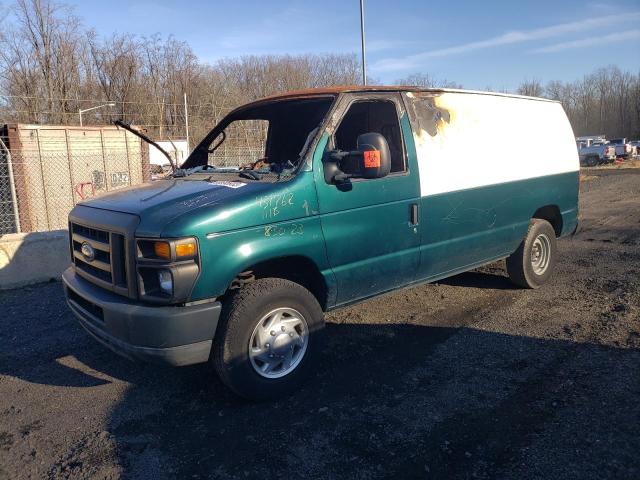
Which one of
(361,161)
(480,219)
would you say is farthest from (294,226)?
(480,219)

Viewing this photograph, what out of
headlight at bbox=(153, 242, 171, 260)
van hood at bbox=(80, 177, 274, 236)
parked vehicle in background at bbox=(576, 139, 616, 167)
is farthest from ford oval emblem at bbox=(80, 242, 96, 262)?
parked vehicle in background at bbox=(576, 139, 616, 167)

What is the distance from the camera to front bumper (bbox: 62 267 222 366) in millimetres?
3211

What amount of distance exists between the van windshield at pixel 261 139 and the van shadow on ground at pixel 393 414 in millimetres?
1737

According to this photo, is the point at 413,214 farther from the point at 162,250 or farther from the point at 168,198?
the point at 162,250

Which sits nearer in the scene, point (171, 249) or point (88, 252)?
point (171, 249)

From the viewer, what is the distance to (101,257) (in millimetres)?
Result: 3725

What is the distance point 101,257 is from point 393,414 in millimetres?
2337

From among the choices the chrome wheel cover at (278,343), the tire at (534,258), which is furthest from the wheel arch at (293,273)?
the tire at (534,258)

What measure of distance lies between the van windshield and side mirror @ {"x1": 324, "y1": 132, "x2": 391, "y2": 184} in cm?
25

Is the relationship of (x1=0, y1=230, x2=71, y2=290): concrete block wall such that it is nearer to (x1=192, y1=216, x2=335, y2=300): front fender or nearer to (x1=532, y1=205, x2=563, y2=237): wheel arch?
(x1=192, y1=216, x2=335, y2=300): front fender

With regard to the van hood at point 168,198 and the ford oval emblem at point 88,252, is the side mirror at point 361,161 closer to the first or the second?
the van hood at point 168,198

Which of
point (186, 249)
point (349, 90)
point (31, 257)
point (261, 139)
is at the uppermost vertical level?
point (349, 90)

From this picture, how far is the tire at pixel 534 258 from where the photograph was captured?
5949 mm

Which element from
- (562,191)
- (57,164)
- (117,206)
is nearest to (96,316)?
(117,206)
